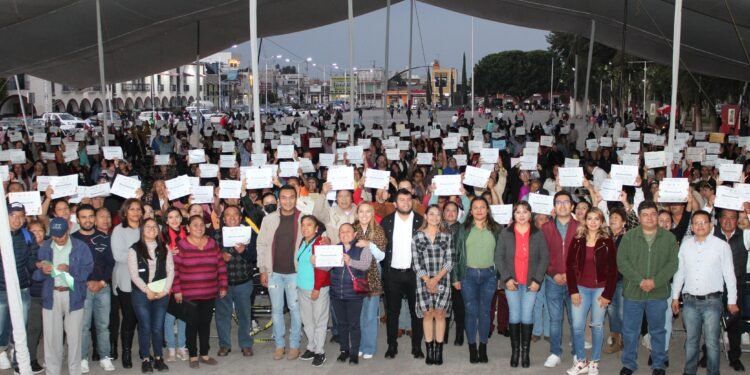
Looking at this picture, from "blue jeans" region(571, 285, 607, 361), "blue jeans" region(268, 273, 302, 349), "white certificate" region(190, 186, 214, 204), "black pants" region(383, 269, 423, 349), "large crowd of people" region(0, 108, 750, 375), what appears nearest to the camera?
"large crowd of people" region(0, 108, 750, 375)

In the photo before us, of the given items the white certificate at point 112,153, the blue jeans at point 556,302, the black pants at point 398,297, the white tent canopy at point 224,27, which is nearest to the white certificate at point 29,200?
the black pants at point 398,297

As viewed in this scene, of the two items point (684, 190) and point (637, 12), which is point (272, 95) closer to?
point (637, 12)

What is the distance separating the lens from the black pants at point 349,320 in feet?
27.3

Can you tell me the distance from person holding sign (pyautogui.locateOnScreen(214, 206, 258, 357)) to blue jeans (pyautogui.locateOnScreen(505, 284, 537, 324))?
283 centimetres

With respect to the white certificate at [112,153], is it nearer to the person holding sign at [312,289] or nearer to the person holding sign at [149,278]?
the person holding sign at [149,278]

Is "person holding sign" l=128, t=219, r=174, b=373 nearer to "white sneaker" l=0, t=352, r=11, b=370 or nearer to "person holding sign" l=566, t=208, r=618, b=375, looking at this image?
"white sneaker" l=0, t=352, r=11, b=370

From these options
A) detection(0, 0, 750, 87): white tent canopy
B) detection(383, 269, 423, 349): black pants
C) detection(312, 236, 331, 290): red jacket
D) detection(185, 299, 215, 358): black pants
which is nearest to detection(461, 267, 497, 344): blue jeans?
detection(383, 269, 423, 349): black pants

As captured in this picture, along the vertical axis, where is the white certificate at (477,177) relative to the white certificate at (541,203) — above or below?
above

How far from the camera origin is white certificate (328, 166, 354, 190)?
9320mm

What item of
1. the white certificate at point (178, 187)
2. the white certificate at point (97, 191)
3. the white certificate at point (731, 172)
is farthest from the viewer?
the white certificate at point (731, 172)

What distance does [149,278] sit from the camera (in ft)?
26.1

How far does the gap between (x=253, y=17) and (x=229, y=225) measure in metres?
5.21

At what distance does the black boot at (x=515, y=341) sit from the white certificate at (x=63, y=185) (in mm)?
5581

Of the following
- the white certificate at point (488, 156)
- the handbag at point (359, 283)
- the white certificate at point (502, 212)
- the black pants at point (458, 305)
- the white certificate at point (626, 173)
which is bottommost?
the black pants at point (458, 305)
